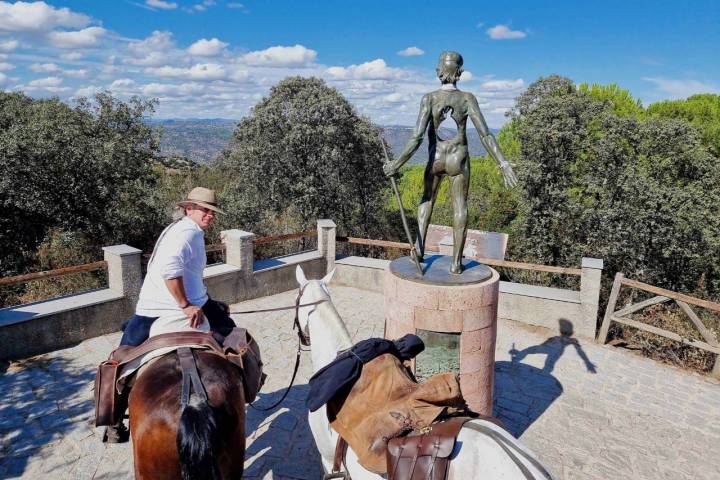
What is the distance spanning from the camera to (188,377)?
302 cm

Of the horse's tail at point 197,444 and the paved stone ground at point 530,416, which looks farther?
the paved stone ground at point 530,416

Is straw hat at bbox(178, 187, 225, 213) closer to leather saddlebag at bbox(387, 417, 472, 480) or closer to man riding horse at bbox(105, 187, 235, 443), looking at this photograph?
man riding horse at bbox(105, 187, 235, 443)

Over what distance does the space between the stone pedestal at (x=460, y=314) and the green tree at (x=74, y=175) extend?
10824mm

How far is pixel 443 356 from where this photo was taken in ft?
15.8

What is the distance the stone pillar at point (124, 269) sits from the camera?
785 centimetres

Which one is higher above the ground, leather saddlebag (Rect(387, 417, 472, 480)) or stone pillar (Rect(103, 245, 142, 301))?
leather saddlebag (Rect(387, 417, 472, 480))

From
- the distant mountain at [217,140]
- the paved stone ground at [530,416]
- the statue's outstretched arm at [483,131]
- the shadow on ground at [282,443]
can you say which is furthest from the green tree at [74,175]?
the statue's outstretched arm at [483,131]

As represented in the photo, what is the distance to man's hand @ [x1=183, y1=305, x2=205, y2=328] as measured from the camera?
3.71m

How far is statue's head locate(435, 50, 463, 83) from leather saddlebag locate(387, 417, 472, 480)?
142 inches

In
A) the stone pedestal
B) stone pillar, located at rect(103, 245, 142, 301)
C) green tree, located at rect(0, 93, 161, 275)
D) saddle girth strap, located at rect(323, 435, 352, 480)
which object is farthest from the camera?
green tree, located at rect(0, 93, 161, 275)

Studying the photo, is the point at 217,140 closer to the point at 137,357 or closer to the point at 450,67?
the point at 450,67

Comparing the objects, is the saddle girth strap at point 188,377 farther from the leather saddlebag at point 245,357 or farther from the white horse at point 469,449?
the white horse at point 469,449

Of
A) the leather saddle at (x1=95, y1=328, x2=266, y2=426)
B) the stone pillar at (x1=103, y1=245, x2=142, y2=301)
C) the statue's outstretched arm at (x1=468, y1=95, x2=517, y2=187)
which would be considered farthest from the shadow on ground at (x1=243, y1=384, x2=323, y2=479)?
the statue's outstretched arm at (x1=468, y1=95, x2=517, y2=187)

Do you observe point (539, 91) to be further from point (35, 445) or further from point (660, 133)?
point (35, 445)
